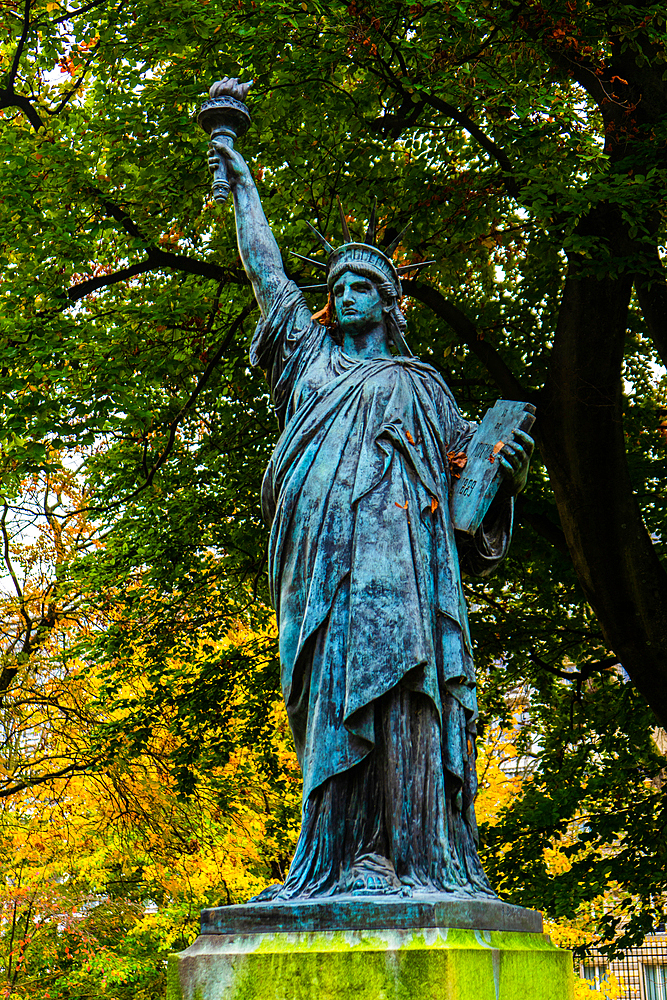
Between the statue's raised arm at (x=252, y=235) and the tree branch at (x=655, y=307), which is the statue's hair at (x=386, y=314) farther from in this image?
the tree branch at (x=655, y=307)

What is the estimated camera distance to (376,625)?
3.89 m

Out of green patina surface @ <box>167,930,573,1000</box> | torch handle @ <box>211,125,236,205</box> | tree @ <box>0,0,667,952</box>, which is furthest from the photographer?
tree @ <box>0,0,667,952</box>

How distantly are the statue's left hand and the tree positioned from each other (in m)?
4.05

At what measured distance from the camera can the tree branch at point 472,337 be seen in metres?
9.62

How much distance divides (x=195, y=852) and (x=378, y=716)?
10.6m

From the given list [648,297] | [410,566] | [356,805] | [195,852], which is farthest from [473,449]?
[195,852]

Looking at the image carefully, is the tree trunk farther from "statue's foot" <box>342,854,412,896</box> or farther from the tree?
"statue's foot" <box>342,854,412,896</box>

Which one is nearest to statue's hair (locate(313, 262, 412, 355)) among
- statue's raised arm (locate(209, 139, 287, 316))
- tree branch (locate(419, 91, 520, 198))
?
statue's raised arm (locate(209, 139, 287, 316))

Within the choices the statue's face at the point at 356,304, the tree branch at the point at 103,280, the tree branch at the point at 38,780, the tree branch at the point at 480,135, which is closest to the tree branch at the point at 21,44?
the tree branch at the point at 103,280

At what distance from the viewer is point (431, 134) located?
10.9 meters

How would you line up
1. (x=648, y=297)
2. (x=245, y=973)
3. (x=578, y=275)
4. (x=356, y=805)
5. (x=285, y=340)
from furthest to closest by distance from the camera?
(x=648, y=297)
(x=578, y=275)
(x=285, y=340)
(x=356, y=805)
(x=245, y=973)

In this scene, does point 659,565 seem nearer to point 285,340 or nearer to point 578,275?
point 578,275

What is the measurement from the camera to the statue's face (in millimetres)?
4801

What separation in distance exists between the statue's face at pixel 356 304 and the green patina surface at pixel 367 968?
8.00ft
